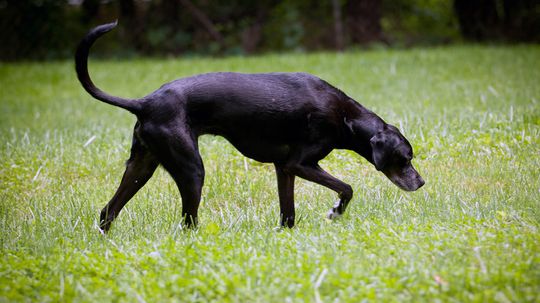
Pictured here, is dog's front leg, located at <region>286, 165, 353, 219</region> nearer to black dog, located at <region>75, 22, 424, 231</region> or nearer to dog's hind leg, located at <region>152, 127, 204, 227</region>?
black dog, located at <region>75, 22, 424, 231</region>

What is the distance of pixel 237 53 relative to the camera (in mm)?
18391

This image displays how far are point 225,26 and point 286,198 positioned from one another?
15.7 metres

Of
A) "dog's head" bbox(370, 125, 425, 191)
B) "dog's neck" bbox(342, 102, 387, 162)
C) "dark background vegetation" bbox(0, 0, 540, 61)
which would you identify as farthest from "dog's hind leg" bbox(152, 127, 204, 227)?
"dark background vegetation" bbox(0, 0, 540, 61)

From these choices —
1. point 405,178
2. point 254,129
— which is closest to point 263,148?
point 254,129

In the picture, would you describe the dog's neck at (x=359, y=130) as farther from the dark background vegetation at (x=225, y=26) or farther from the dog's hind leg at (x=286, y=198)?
the dark background vegetation at (x=225, y=26)

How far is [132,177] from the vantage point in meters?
4.39

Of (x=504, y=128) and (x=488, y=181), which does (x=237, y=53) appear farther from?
(x=488, y=181)

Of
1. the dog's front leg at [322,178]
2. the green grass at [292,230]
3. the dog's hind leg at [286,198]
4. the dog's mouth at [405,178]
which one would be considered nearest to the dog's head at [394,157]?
the dog's mouth at [405,178]

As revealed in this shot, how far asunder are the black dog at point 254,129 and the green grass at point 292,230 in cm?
28

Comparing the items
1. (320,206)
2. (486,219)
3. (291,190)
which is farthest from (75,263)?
(486,219)

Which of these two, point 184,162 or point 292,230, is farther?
point 292,230

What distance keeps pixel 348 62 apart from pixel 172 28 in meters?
7.06

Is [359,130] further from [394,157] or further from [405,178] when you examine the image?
[405,178]

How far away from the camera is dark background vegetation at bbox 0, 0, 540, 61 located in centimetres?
1822
